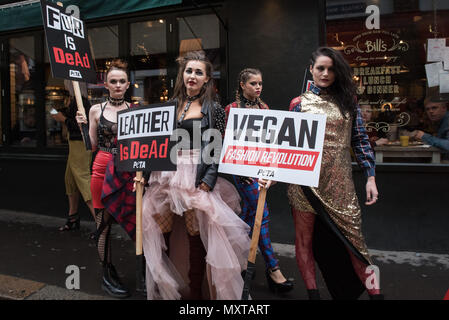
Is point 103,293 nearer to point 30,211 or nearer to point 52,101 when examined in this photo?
point 30,211

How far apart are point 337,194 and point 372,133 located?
7.84 feet

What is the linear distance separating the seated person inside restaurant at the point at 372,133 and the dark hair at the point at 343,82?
215 centimetres

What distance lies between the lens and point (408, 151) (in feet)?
15.5

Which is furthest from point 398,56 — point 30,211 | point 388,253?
point 30,211

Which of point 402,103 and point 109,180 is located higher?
point 402,103

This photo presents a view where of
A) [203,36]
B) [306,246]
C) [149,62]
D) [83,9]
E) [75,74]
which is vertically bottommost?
[306,246]

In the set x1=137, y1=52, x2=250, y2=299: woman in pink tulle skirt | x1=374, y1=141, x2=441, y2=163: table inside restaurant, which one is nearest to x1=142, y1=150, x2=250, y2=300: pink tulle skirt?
x1=137, y1=52, x2=250, y2=299: woman in pink tulle skirt

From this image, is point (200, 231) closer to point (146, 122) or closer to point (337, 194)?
point (146, 122)

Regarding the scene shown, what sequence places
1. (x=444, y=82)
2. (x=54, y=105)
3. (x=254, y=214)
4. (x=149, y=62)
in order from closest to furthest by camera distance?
(x=254, y=214)
(x=444, y=82)
(x=149, y=62)
(x=54, y=105)

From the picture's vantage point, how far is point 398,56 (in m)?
4.83

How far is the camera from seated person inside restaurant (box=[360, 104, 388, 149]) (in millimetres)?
4879

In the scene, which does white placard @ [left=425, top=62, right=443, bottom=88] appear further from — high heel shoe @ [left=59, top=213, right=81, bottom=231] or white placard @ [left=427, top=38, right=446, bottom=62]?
high heel shoe @ [left=59, top=213, right=81, bottom=231]

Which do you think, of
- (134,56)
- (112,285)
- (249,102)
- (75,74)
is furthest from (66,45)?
(134,56)

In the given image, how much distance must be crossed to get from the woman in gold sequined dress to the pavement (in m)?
0.59
